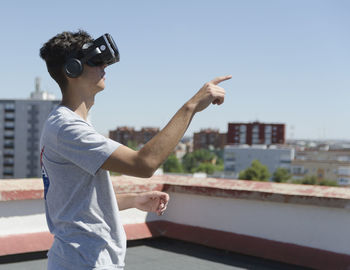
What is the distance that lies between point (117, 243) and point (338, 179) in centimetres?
12004

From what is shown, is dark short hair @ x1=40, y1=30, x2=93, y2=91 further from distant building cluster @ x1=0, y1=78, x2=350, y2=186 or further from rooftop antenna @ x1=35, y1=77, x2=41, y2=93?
rooftop antenna @ x1=35, y1=77, x2=41, y2=93

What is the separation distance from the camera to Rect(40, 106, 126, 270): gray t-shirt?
1635mm

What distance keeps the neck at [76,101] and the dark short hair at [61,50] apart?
0.14 ft

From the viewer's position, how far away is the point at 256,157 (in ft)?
430

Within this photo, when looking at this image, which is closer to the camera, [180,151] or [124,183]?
[124,183]

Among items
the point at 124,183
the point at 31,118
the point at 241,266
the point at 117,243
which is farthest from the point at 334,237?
the point at 31,118

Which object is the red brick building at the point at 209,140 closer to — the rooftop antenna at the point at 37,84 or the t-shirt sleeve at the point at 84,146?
the rooftop antenna at the point at 37,84

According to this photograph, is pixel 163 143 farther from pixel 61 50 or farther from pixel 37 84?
pixel 37 84

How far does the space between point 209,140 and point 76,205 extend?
175194 mm

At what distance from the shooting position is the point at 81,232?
167cm

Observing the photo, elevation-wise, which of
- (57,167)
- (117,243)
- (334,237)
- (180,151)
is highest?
(57,167)

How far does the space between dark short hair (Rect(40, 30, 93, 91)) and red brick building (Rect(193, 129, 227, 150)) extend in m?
174

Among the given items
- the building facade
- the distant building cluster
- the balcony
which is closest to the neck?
the balcony

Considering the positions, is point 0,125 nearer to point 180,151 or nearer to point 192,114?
point 180,151
